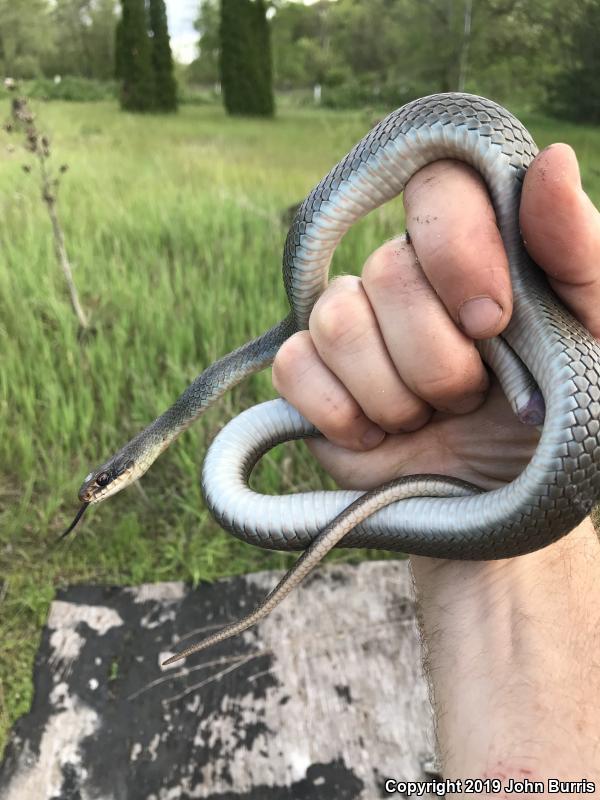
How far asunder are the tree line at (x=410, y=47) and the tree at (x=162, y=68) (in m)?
0.17

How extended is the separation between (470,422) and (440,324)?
1.73 ft

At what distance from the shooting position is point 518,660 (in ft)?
5.15

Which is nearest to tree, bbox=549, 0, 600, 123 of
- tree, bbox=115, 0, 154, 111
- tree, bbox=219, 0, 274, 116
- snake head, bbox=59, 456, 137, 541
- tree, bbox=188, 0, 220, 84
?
snake head, bbox=59, 456, 137, 541

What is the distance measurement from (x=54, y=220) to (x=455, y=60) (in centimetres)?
2059

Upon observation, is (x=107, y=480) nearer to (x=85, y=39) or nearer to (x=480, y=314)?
(x=480, y=314)

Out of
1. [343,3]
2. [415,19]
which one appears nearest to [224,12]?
[415,19]

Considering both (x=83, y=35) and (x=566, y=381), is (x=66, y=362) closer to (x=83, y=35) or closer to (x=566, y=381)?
(x=566, y=381)

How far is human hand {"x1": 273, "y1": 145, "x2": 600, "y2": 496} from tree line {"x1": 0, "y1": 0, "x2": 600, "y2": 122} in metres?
5.10

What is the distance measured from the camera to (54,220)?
4.01 meters

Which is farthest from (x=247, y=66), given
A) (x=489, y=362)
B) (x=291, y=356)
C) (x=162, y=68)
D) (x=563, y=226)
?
(x=563, y=226)

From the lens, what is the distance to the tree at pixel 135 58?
15773 millimetres

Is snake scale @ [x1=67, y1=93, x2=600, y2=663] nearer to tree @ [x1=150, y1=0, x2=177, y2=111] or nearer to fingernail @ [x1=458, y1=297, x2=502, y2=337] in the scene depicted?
fingernail @ [x1=458, y1=297, x2=502, y2=337]

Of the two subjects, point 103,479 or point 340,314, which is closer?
point 340,314

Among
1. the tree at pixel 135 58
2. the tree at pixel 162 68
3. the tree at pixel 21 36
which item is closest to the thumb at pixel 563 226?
the tree at pixel 21 36
